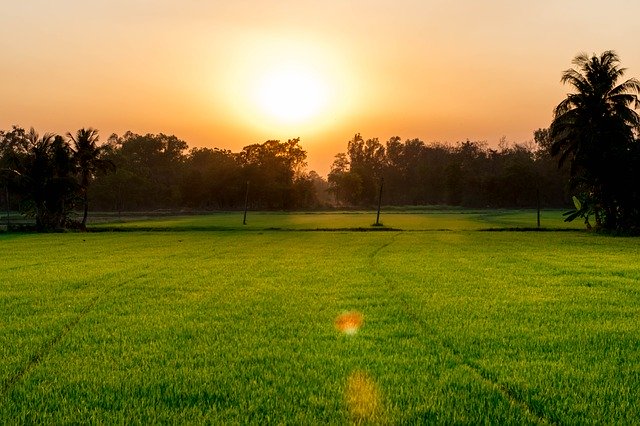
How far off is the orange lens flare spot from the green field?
0.16 meters

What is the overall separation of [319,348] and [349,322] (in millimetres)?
2195

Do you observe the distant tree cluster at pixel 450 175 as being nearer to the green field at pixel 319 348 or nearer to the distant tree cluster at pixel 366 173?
the distant tree cluster at pixel 366 173

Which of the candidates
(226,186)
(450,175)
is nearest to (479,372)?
(226,186)

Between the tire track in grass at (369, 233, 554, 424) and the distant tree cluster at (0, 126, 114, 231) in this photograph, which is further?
the distant tree cluster at (0, 126, 114, 231)

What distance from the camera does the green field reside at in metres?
6.04

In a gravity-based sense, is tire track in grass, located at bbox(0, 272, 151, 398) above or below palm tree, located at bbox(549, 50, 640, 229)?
below

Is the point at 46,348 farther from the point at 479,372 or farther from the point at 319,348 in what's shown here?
the point at 479,372

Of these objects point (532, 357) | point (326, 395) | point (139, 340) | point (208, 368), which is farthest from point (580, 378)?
point (139, 340)

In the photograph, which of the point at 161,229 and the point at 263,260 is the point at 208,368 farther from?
A: the point at 161,229

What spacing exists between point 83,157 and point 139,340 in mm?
53280

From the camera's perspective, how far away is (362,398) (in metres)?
6.29

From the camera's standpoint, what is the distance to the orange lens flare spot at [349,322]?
998 cm

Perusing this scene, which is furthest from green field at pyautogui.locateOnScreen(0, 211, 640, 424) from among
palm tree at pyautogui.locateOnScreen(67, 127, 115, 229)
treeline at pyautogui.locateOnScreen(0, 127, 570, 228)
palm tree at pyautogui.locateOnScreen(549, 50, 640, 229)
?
treeline at pyautogui.locateOnScreen(0, 127, 570, 228)

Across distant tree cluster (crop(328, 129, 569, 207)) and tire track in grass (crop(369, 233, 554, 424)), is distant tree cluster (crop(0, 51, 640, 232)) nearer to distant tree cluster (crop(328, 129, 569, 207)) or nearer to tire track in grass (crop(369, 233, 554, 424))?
distant tree cluster (crop(328, 129, 569, 207))
